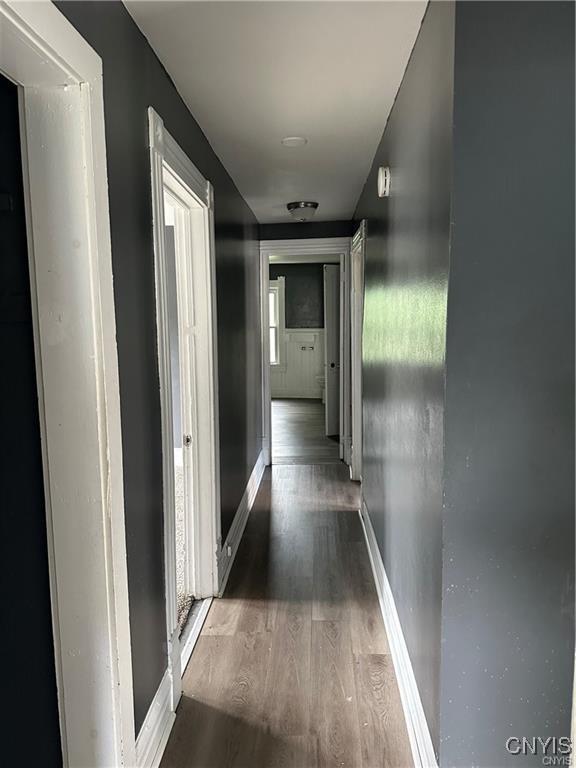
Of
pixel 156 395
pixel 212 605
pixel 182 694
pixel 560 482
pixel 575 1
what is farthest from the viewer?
pixel 212 605

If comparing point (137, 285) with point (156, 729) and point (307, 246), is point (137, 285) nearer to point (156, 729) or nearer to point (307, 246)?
point (156, 729)

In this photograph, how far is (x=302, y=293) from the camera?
9.17 meters

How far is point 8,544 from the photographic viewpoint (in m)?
1.27

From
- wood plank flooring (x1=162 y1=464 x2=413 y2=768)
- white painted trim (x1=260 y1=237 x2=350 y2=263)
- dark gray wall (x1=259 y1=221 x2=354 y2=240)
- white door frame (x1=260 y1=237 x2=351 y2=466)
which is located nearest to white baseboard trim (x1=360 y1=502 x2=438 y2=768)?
wood plank flooring (x1=162 y1=464 x2=413 y2=768)

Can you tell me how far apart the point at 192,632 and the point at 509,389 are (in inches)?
74.7

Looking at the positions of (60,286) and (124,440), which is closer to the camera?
(60,286)

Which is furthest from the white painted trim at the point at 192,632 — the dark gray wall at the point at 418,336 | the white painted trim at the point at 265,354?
the white painted trim at the point at 265,354

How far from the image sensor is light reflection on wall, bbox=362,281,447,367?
4.60ft

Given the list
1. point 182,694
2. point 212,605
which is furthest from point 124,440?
point 212,605

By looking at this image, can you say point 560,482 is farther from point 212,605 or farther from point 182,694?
point 212,605

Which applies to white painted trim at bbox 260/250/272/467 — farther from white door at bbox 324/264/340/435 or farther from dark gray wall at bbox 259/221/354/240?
white door at bbox 324/264/340/435

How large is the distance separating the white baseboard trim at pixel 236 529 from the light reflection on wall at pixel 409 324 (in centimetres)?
137

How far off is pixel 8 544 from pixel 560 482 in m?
1.40

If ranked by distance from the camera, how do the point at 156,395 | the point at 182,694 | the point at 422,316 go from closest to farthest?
1. the point at 422,316
2. the point at 156,395
3. the point at 182,694
